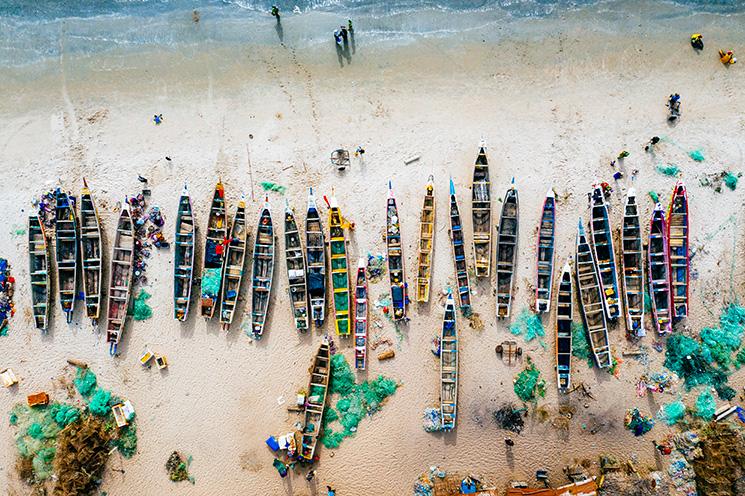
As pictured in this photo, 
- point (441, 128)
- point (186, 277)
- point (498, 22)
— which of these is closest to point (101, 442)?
point (186, 277)

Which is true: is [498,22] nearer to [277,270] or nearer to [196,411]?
[277,270]

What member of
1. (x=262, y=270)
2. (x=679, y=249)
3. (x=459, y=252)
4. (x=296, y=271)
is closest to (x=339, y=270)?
(x=296, y=271)

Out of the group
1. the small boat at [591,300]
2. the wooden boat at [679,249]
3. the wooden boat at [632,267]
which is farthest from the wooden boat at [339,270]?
the wooden boat at [679,249]

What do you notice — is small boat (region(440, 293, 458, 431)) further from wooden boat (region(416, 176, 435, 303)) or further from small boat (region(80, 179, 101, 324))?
small boat (region(80, 179, 101, 324))

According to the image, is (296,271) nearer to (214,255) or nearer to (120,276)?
(214,255)

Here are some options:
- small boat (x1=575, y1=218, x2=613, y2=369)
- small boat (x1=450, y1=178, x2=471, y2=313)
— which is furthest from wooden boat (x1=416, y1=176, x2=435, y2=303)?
small boat (x1=575, y1=218, x2=613, y2=369)

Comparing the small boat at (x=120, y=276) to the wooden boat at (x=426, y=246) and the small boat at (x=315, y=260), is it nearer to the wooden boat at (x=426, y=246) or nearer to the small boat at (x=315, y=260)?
the small boat at (x=315, y=260)

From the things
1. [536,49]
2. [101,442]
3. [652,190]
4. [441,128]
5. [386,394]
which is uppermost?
[536,49]
